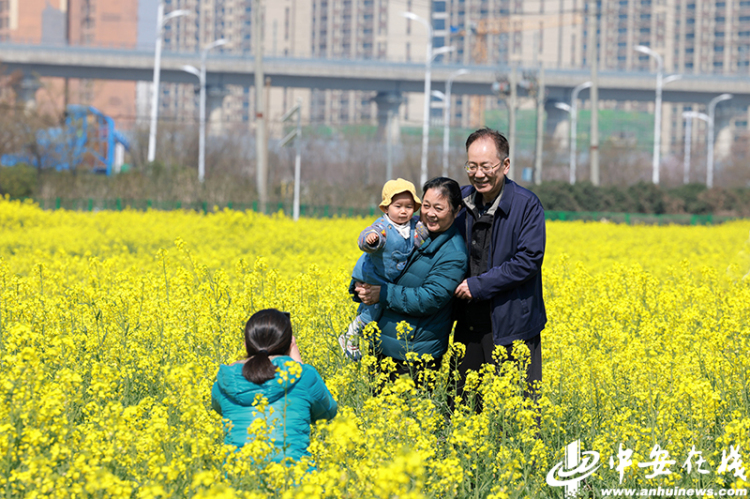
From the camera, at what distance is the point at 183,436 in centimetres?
317

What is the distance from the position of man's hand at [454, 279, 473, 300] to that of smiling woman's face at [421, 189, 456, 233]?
320 millimetres

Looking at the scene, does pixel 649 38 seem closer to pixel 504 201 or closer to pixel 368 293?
pixel 504 201

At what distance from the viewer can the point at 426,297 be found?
13.6 ft

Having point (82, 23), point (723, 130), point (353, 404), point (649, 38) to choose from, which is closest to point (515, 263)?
point (353, 404)

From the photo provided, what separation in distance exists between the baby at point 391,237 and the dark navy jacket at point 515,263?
39 centimetres

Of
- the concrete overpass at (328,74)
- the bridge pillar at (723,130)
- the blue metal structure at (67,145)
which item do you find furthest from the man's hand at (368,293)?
the bridge pillar at (723,130)

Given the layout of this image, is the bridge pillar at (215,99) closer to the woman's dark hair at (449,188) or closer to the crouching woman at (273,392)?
the woman's dark hair at (449,188)

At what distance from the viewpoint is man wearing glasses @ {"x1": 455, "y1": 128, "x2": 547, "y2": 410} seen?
4066 millimetres

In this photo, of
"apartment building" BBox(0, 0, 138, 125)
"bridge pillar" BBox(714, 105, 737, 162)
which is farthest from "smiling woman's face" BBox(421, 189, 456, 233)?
"apartment building" BBox(0, 0, 138, 125)

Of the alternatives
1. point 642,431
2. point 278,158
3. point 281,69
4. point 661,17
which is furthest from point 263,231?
point 661,17

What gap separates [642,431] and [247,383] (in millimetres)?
1844

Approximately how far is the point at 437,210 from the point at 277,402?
1337mm

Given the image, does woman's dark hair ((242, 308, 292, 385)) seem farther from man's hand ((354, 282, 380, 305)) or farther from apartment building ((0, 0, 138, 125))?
apartment building ((0, 0, 138, 125))

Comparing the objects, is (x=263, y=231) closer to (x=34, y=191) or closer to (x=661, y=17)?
(x=34, y=191)
